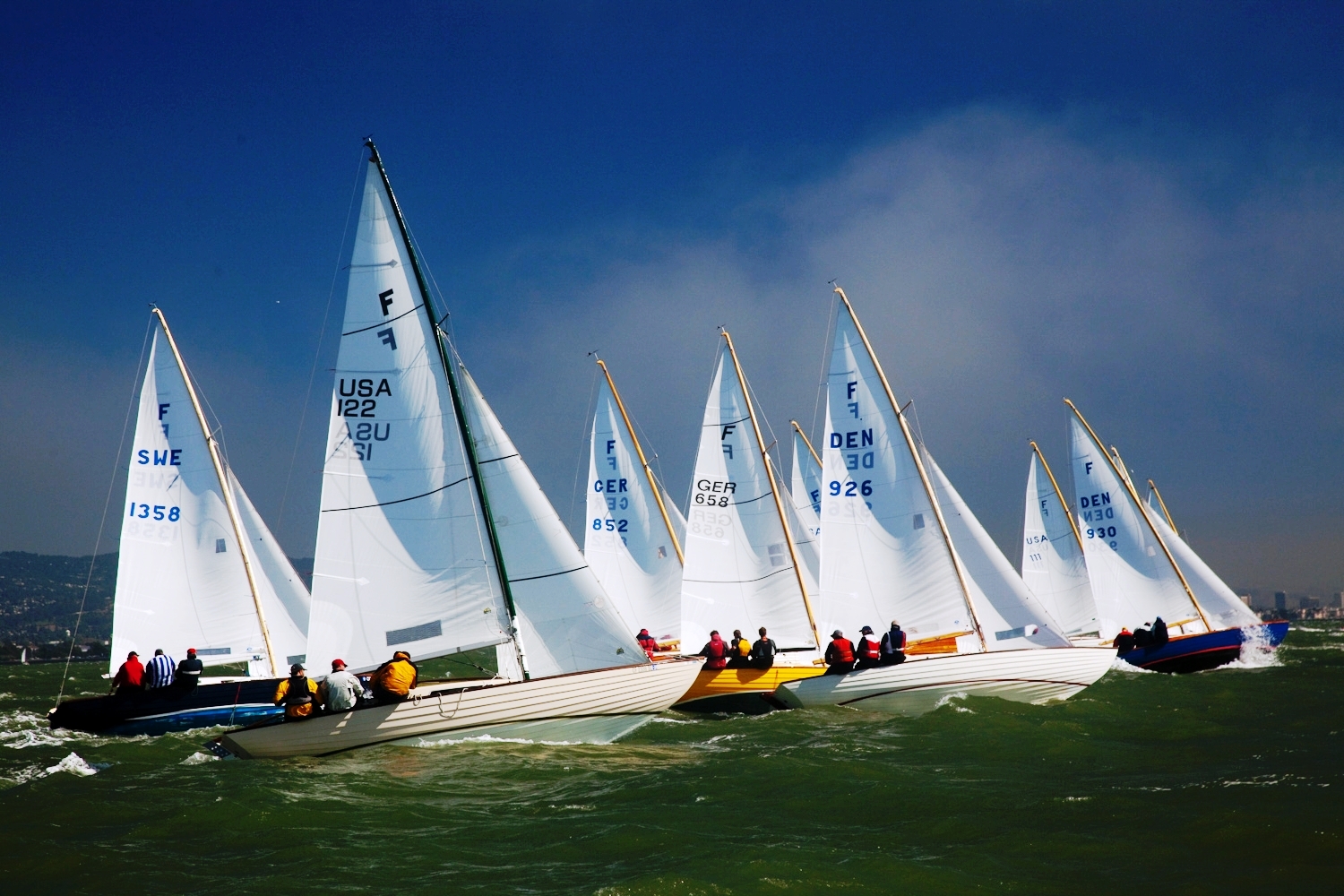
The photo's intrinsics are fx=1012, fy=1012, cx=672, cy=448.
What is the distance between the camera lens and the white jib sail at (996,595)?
19.9 meters

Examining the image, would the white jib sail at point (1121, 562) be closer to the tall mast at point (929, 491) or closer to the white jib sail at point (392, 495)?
the tall mast at point (929, 491)

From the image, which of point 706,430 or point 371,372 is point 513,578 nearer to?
point 371,372

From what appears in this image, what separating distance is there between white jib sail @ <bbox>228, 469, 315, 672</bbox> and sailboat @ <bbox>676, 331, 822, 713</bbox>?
9.71 metres

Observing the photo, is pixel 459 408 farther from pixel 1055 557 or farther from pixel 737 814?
pixel 1055 557

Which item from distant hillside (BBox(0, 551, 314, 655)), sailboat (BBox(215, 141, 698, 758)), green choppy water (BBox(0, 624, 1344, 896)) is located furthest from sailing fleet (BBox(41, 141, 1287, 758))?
distant hillside (BBox(0, 551, 314, 655))

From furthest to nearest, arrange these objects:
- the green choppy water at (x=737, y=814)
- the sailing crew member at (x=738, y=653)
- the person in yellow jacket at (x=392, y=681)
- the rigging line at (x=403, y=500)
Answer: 1. the sailing crew member at (x=738, y=653)
2. the rigging line at (x=403, y=500)
3. the person in yellow jacket at (x=392, y=681)
4. the green choppy water at (x=737, y=814)

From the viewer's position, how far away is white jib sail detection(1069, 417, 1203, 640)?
90.4ft

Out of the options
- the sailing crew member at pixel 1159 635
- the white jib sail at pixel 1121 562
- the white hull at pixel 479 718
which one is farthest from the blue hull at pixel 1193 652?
the white hull at pixel 479 718

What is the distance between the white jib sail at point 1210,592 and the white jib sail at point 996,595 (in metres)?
8.59

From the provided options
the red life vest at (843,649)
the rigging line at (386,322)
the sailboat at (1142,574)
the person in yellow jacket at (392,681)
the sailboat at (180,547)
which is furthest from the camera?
the sailboat at (1142,574)

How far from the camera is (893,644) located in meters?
18.8

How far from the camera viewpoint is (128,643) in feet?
71.9

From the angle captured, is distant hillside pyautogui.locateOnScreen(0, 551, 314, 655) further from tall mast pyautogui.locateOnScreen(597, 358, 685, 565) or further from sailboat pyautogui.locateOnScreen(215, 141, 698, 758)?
sailboat pyautogui.locateOnScreen(215, 141, 698, 758)

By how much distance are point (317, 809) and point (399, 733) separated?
10.4ft
